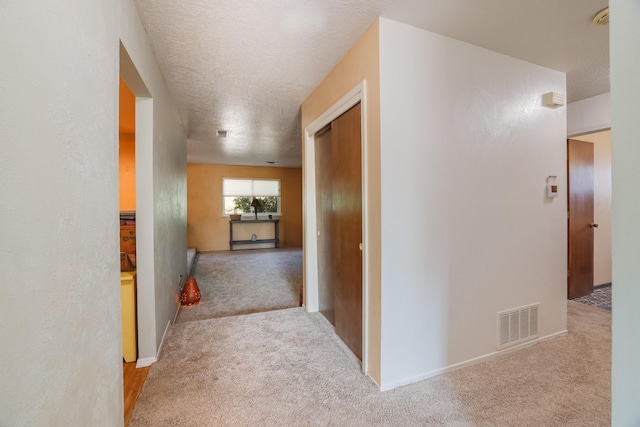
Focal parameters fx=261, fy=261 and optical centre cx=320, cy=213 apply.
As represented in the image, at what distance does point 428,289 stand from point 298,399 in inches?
42.9

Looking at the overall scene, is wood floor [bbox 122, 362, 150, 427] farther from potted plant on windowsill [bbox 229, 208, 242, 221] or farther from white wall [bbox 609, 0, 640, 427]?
potted plant on windowsill [bbox 229, 208, 242, 221]

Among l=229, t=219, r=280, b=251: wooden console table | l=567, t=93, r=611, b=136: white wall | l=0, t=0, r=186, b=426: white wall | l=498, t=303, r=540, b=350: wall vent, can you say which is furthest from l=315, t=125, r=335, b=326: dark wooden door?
l=229, t=219, r=280, b=251: wooden console table

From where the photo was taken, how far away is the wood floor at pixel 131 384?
152 centimetres

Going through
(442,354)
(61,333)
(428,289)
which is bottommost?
(442,354)

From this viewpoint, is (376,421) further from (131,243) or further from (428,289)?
(131,243)

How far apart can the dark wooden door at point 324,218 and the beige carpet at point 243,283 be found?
64 cm

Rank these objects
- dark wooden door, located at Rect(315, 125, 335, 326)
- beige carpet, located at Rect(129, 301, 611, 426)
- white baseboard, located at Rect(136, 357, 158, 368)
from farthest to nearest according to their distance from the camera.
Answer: dark wooden door, located at Rect(315, 125, 335, 326), white baseboard, located at Rect(136, 357, 158, 368), beige carpet, located at Rect(129, 301, 611, 426)

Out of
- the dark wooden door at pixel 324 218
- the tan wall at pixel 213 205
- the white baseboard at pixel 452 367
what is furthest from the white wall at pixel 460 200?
the tan wall at pixel 213 205

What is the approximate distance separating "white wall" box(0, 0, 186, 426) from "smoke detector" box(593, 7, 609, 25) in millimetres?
2682

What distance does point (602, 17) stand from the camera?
1.63m

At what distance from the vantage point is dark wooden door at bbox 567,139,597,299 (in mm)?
3264

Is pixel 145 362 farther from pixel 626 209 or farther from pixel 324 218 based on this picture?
pixel 626 209

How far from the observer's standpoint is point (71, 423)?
2.68 feet

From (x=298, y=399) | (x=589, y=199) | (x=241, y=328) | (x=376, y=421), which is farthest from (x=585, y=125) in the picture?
(x=241, y=328)
